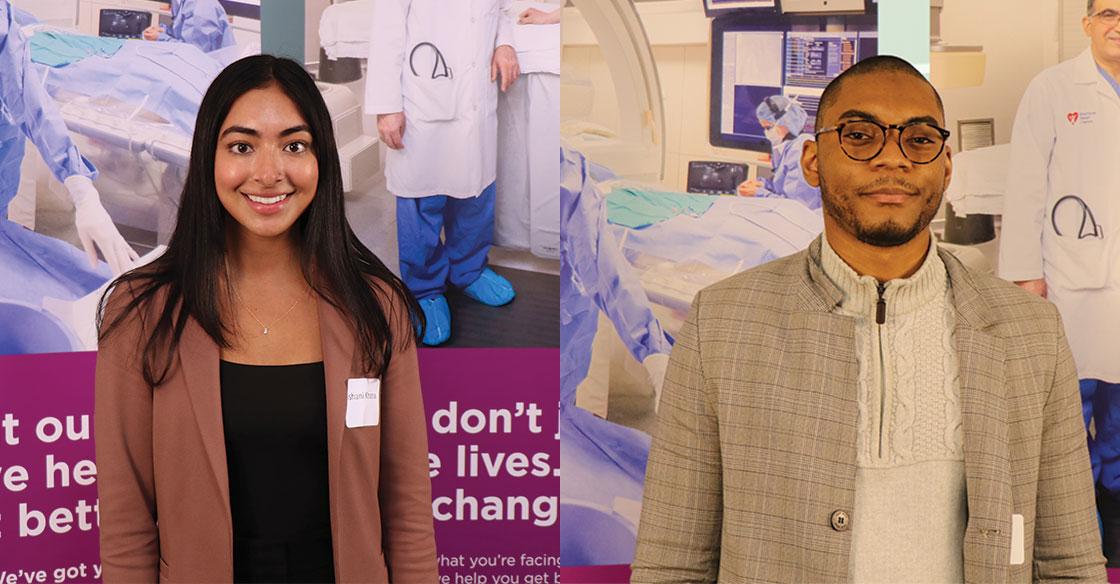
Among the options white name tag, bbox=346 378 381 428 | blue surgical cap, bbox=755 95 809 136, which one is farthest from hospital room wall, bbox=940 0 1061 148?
white name tag, bbox=346 378 381 428

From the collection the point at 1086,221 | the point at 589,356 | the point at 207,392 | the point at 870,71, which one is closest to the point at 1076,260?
the point at 1086,221

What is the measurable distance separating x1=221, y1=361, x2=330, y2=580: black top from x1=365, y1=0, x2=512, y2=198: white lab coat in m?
1.28

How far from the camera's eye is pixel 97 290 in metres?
3.01

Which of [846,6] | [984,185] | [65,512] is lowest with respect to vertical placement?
[65,512]

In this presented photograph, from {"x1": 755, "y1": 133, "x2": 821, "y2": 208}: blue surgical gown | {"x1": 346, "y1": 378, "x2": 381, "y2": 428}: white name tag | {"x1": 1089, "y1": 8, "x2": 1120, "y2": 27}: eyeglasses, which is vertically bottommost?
{"x1": 346, "y1": 378, "x2": 381, "y2": 428}: white name tag

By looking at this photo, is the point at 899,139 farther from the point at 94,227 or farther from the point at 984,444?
the point at 94,227

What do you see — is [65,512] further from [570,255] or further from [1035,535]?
[1035,535]

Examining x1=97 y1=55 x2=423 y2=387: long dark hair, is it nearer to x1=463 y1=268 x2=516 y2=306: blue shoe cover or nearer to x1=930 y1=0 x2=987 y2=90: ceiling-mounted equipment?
x1=463 y1=268 x2=516 y2=306: blue shoe cover

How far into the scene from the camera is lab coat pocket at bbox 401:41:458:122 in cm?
303

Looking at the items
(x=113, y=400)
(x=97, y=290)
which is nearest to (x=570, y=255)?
(x=97, y=290)

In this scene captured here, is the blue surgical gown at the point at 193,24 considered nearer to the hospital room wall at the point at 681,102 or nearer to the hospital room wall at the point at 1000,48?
the hospital room wall at the point at 681,102

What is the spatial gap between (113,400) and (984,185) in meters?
2.54

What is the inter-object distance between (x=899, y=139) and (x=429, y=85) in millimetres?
1734

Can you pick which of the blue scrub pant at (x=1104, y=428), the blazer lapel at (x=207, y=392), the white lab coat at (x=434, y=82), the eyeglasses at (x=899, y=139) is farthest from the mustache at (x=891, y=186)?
the blue scrub pant at (x=1104, y=428)
